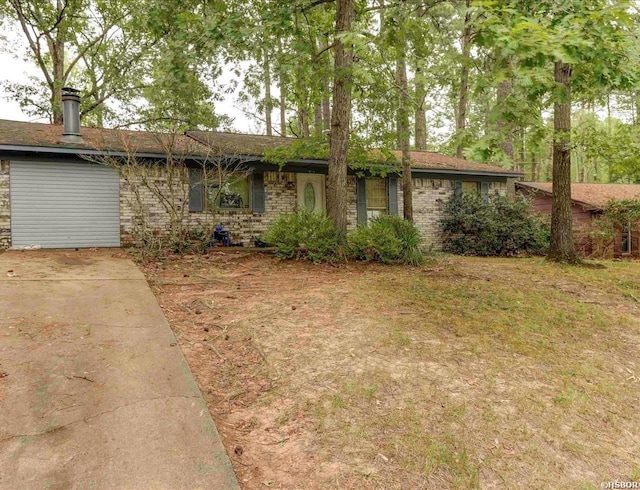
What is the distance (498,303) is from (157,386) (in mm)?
4601

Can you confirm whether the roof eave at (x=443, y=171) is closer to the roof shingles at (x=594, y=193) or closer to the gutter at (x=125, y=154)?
the gutter at (x=125, y=154)

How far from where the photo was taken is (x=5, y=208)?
30.8ft

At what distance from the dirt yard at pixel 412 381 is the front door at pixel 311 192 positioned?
6193 millimetres

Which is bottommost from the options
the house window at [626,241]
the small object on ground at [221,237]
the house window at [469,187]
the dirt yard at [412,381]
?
the dirt yard at [412,381]

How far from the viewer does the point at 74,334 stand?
12.7 ft

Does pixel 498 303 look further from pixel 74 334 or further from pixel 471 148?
pixel 74 334

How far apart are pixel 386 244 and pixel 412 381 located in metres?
5.27

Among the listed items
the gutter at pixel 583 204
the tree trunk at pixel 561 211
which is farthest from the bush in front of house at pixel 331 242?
the gutter at pixel 583 204

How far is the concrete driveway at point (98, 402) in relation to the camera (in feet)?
7.14

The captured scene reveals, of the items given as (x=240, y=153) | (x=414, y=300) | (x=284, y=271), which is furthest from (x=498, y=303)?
(x=240, y=153)

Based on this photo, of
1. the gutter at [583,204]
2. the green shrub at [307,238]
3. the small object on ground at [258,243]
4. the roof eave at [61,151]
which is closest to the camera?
the green shrub at [307,238]

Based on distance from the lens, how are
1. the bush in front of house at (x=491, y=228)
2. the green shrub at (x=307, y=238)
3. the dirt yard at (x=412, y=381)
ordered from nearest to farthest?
the dirt yard at (x=412, y=381)
the green shrub at (x=307, y=238)
the bush in front of house at (x=491, y=228)

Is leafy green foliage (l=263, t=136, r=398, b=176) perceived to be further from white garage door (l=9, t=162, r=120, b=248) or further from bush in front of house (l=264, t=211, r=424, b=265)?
white garage door (l=9, t=162, r=120, b=248)

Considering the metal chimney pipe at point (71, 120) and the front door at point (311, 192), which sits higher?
the metal chimney pipe at point (71, 120)
